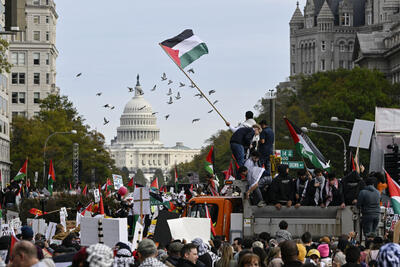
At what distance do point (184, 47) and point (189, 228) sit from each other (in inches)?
429

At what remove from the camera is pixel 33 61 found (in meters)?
138

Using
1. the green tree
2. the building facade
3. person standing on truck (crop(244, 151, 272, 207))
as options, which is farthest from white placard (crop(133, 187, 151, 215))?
the building facade

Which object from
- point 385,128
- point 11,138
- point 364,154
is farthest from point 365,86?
point 385,128

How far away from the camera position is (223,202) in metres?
21.3

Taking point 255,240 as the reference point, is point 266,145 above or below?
above

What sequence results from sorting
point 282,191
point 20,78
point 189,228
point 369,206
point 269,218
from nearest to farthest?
point 189,228 → point 369,206 → point 269,218 → point 282,191 → point 20,78

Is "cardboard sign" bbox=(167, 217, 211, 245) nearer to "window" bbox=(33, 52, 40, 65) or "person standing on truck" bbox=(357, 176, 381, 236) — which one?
"person standing on truck" bbox=(357, 176, 381, 236)

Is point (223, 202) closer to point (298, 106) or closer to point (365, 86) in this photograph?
point (365, 86)

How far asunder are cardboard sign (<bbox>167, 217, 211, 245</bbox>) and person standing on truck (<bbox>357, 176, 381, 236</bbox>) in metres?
3.40

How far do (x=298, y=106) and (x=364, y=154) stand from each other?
2599 cm

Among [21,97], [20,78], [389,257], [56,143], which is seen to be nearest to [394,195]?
[389,257]

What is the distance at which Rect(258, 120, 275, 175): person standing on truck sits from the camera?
74.5 feet

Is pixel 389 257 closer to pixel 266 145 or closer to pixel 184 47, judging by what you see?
pixel 266 145

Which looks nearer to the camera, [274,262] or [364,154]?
[274,262]
